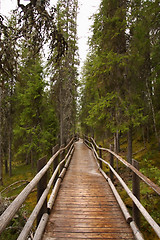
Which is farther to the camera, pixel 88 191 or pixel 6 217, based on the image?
pixel 88 191

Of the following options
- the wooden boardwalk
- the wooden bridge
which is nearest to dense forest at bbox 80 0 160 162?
the wooden boardwalk

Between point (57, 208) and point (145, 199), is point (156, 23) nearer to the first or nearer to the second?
point (145, 199)

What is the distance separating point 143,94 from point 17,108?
11.6 metres

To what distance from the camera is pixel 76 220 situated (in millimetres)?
3201

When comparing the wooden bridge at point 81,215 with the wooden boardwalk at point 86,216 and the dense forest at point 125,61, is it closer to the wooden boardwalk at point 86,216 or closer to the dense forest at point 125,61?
the wooden boardwalk at point 86,216

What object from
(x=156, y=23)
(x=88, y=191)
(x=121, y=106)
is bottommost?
(x=88, y=191)

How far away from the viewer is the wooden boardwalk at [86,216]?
276 centimetres

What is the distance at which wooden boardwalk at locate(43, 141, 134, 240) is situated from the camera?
9.06ft

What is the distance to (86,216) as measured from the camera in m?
3.35

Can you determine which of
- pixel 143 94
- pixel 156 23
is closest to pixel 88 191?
pixel 143 94

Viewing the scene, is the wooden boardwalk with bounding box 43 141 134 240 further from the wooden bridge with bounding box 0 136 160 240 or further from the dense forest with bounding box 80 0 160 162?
the dense forest with bounding box 80 0 160 162

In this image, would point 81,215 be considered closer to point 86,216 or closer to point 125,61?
point 86,216

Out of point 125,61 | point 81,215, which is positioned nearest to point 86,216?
point 81,215

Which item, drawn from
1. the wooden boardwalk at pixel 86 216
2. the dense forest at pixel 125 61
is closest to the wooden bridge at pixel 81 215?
→ the wooden boardwalk at pixel 86 216
